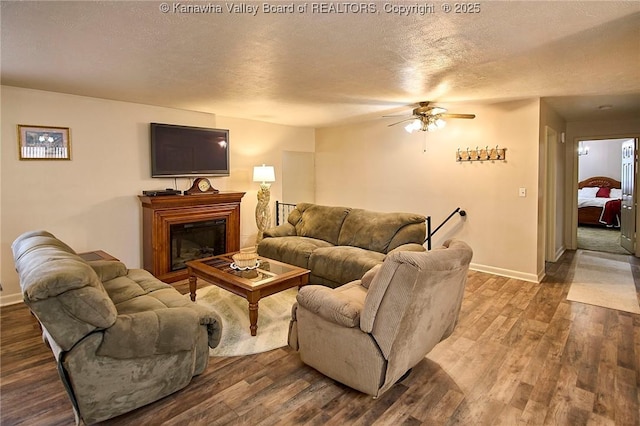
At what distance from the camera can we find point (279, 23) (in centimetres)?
219

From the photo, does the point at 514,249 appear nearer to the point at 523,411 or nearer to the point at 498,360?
the point at 498,360

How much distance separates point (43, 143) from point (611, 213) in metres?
11.0

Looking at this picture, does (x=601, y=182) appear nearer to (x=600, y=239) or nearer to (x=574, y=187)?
(x=600, y=239)

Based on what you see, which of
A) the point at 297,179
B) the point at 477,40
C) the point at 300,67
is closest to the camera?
the point at 477,40

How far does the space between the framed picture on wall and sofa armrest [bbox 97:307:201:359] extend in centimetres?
294

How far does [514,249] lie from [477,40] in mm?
3204

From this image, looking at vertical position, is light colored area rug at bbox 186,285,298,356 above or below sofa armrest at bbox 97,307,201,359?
below

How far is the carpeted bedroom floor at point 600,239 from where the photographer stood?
646 cm

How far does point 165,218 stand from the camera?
4.57m

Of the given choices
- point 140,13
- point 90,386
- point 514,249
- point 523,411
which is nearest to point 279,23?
point 140,13

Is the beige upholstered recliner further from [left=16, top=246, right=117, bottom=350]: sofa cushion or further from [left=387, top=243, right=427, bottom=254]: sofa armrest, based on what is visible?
[left=387, top=243, right=427, bottom=254]: sofa armrest

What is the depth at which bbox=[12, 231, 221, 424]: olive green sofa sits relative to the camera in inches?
69.6

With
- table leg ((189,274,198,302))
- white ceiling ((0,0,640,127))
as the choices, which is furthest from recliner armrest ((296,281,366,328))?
table leg ((189,274,198,302))

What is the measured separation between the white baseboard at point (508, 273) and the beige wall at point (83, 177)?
437 centimetres
